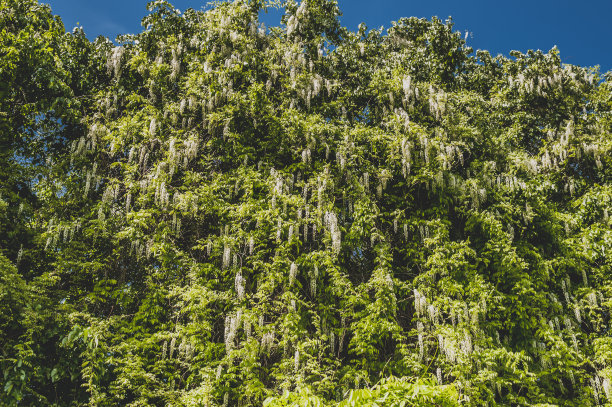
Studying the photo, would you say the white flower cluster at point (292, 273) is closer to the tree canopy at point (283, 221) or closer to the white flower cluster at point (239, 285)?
the tree canopy at point (283, 221)

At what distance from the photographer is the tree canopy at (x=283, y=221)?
6.20 metres

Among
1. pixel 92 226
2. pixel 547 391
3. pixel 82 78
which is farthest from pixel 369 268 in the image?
pixel 82 78

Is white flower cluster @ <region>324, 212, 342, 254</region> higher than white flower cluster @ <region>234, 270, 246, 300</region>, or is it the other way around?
white flower cluster @ <region>324, 212, 342, 254</region>

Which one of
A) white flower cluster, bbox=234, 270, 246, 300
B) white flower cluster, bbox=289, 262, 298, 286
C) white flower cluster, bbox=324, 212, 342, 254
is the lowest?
white flower cluster, bbox=234, 270, 246, 300

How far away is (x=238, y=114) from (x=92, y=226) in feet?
11.3

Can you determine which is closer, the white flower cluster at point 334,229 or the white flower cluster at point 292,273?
the white flower cluster at point 292,273

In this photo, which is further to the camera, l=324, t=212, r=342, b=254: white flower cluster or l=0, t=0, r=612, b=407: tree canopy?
l=324, t=212, r=342, b=254: white flower cluster

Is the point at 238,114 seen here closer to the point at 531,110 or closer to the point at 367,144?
the point at 367,144

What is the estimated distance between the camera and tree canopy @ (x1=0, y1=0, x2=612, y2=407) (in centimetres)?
620

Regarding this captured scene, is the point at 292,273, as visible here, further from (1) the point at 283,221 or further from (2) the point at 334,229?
(2) the point at 334,229

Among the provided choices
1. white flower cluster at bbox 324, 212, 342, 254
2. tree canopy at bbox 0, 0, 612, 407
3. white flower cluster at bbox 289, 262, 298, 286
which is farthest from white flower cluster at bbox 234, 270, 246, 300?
white flower cluster at bbox 324, 212, 342, 254

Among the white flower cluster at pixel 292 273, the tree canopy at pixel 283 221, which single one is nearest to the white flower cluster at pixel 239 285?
the tree canopy at pixel 283 221

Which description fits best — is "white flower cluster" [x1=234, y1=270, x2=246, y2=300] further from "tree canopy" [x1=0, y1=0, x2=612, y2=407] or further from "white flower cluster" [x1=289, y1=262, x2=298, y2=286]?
"white flower cluster" [x1=289, y1=262, x2=298, y2=286]

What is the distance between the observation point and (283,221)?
7.14 m
